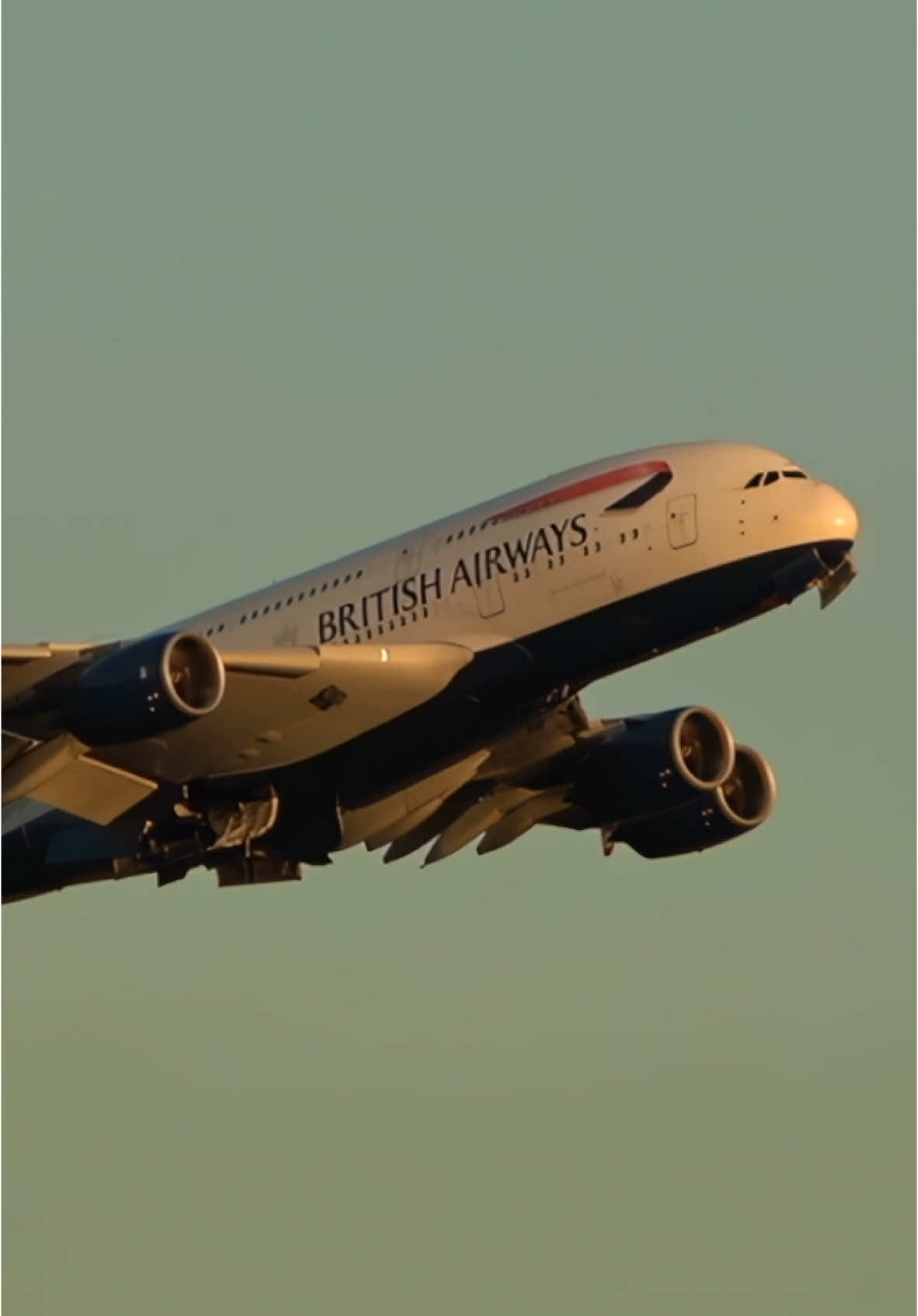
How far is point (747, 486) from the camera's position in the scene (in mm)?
48000

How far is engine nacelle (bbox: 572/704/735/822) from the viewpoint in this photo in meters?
52.7

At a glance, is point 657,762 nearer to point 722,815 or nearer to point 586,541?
point 722,815

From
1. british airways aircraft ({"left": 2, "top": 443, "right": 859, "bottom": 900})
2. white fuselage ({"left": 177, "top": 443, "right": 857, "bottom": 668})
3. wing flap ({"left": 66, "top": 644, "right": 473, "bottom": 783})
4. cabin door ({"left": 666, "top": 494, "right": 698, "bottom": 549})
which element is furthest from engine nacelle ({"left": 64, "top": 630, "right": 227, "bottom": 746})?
cabin door ({"left": 666, "top": 494, "right": 698, "bottom": 549})

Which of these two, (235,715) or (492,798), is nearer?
(235,715)

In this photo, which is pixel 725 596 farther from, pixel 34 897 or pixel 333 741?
pixel 34 897

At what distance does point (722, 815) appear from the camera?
54312 mm

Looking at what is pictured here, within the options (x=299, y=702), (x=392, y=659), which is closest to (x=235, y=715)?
(x=299, y=702)

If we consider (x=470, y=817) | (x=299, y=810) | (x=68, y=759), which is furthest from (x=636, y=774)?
(x=68, y=759)

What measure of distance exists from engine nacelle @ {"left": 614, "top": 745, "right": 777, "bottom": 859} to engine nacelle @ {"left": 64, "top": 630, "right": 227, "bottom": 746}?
10.3 metres

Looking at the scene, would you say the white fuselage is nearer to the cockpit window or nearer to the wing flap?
the cockpit window

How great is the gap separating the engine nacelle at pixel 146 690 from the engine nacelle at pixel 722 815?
10332 millimetres

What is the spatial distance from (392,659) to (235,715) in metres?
2.21

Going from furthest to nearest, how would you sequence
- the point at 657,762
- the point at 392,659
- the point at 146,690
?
the point at 657,762
the point at 392,659
the point at 146,690

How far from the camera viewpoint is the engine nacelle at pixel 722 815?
54312 millimetres
